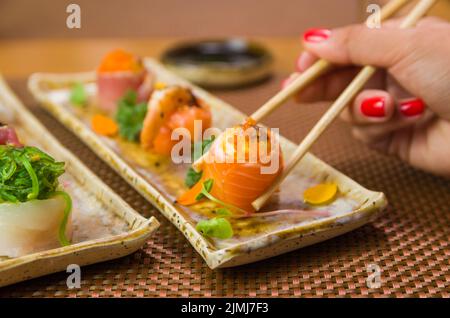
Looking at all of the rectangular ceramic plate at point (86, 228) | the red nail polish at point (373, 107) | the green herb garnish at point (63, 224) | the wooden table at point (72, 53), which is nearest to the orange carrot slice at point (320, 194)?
Answer: the red nail polish at point (373, 107)

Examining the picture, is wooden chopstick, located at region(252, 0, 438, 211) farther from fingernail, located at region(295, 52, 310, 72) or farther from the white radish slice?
the white radish slice

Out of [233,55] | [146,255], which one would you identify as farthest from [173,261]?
[233,55]

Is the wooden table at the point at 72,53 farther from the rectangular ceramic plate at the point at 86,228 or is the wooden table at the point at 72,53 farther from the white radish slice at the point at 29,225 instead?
the white radish slice at the point at 29,225

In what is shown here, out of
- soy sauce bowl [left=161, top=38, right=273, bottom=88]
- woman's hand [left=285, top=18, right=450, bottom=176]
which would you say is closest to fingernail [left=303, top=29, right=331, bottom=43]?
woman's hand [left=285, top=18, right=450, bottom=176]

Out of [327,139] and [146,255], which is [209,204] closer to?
[146,255]

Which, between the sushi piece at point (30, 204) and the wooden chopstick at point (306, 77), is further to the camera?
the wooden chopstick at point (306, 77)
